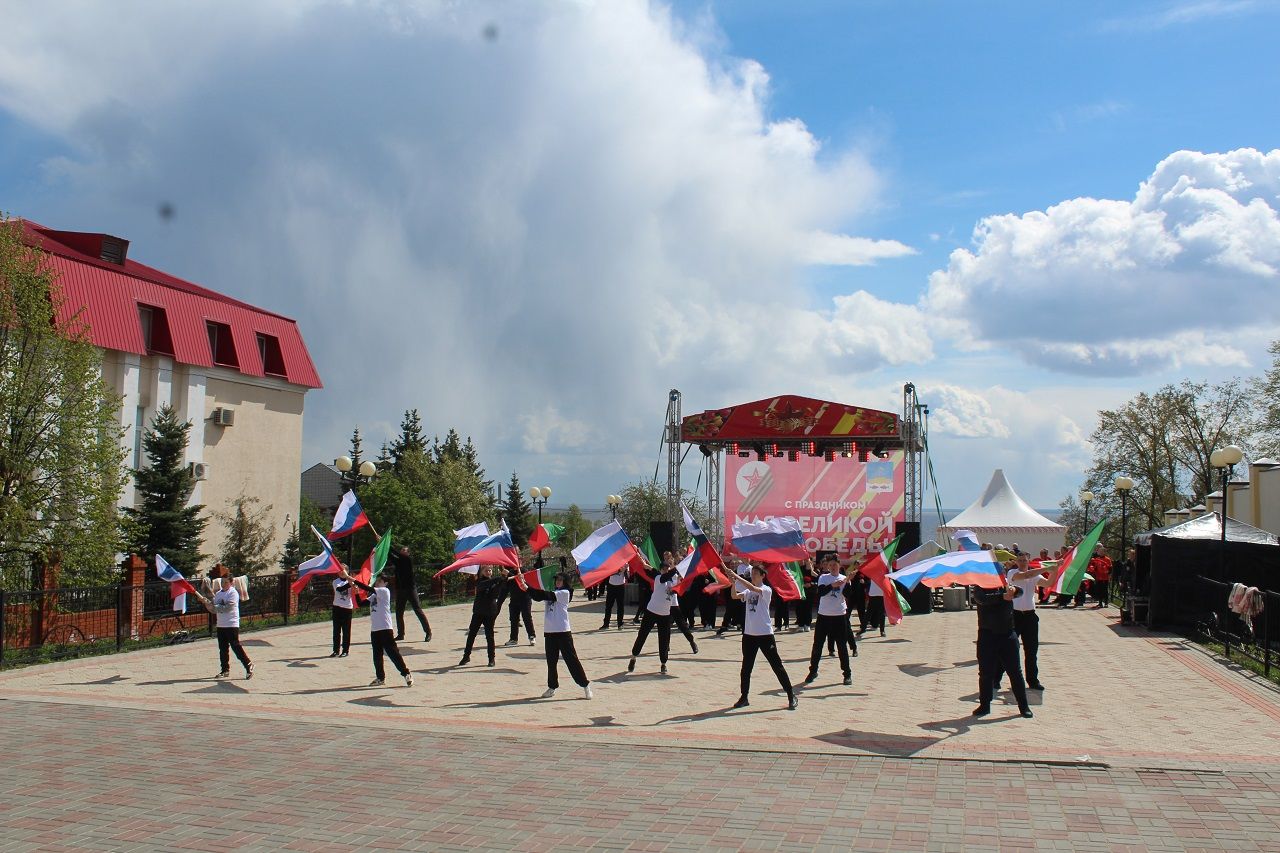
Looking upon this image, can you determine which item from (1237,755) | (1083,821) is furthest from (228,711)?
(1237,755)

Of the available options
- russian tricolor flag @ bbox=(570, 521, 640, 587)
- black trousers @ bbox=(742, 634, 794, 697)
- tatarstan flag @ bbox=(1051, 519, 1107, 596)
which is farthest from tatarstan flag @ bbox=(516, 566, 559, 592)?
tatarstan flag @ bbox=(1051, 519, 1107, 596)

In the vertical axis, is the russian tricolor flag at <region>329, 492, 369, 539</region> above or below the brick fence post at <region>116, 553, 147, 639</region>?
above

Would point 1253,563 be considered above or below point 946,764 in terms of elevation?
above

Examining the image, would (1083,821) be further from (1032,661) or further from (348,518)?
(348,518)

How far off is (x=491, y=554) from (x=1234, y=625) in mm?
13262

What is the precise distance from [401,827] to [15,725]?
5.99m

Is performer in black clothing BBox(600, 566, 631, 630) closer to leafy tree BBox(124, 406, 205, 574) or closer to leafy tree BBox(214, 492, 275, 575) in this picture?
leafy tree BBox(124, 406, 205, 574)

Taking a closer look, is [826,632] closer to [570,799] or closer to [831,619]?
[831,619]

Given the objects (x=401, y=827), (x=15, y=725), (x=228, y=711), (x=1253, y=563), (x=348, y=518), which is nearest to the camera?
(x=401, y=827)

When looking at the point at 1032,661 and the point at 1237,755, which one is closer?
the point at 1237,755

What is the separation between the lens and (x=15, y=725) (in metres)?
10.5

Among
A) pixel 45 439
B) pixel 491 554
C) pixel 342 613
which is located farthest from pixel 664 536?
pixel 45 439

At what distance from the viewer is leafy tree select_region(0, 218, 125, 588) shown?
1970 cm

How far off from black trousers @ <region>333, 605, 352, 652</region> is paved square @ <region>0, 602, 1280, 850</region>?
166 cm
